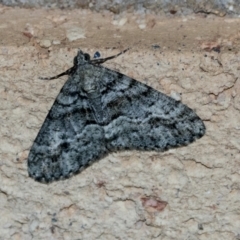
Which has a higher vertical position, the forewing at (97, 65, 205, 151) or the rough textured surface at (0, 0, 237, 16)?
the rough textured surface at (0, 0, 237, 16)

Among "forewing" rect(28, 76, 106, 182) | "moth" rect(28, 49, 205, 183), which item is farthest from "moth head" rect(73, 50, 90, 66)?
"forewing" rect(28, 76, 106, 182)

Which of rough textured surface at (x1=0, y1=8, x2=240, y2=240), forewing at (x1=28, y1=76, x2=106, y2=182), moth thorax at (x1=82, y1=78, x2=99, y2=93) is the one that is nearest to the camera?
rough textured surface at (x1=0, y1=8, x2=240, y2=240)

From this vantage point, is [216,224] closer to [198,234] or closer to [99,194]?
[198,234]

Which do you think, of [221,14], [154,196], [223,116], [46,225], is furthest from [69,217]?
[221,14]

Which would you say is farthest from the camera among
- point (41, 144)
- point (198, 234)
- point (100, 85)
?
point (100, 85)

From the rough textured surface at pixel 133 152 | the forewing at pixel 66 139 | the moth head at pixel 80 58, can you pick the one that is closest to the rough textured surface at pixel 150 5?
the rough textured surface at pixel 133 152

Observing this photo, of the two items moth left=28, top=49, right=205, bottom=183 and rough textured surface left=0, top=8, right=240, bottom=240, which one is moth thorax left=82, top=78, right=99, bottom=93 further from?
rough textured surface left=0, top=8, right=240, bottom=240

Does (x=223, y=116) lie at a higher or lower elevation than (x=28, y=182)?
higher
